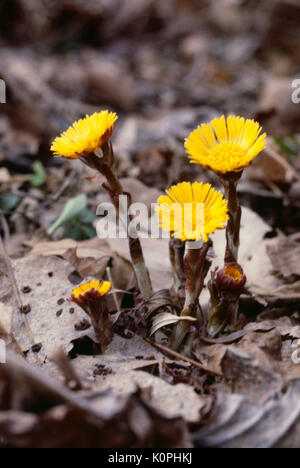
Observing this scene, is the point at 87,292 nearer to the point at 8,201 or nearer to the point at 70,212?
the point at 70,212

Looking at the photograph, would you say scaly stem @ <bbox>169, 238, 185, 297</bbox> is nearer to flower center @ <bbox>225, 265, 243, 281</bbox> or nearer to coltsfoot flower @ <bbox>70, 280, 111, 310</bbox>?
flower center @ <bbox>225, 265, 243, 281</bbox>

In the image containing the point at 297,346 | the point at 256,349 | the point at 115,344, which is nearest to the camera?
the point at 256,349

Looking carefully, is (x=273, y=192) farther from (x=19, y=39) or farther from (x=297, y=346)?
(x=19, y=39)

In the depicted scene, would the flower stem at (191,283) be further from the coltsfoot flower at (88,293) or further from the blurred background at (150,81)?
the blurred background at (150,81)
